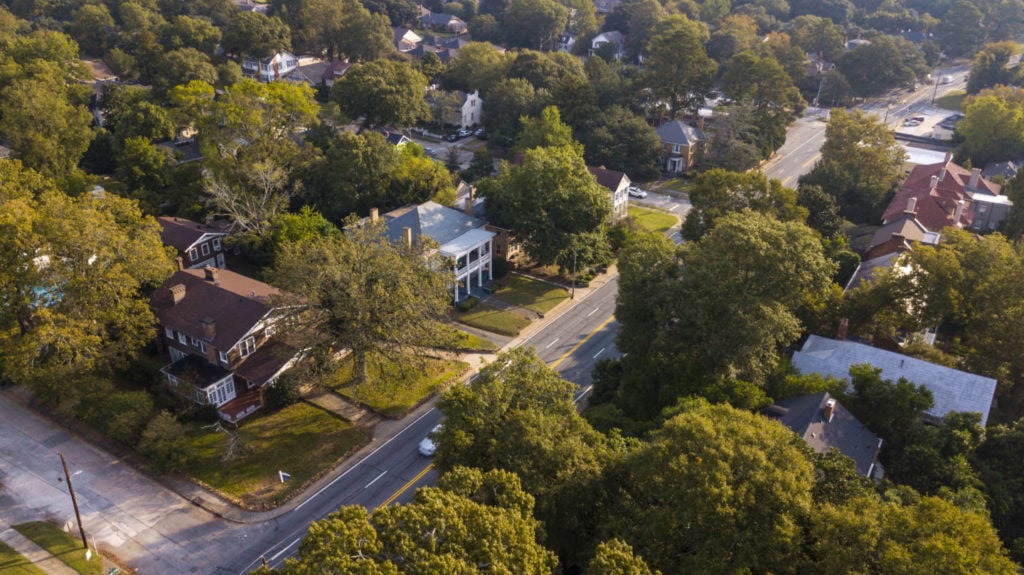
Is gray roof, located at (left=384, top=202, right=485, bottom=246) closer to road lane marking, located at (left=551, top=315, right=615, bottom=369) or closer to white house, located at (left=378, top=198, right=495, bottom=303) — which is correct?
white house, located at (left=378, top=198, right=495, bottom=303)

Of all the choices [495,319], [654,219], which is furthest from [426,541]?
[654,219]

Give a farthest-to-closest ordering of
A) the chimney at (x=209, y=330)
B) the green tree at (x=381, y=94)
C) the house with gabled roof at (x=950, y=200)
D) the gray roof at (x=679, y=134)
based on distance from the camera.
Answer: the gray roof at (x=679, y=134)
the green tree at (x=381, y=94)
the house with gabled roof at (x=950, y=200)
the chimney at (x=209, y=330)

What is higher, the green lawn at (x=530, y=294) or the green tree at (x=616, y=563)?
the green tree at (x=616, y=563)

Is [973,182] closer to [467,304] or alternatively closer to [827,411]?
[827,411]

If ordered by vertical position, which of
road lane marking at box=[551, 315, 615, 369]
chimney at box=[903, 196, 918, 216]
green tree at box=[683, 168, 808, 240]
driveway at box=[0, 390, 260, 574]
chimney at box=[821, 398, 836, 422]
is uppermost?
green tree at box=[683, 168, 808, 240]

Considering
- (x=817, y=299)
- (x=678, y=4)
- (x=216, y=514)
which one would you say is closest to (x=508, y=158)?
(x=817, y=299)

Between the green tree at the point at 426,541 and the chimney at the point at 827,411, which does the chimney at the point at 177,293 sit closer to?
the green tree at the point at 426,541

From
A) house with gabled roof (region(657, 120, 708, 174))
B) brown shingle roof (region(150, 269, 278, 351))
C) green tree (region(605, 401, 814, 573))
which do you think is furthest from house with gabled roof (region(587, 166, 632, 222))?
green tree (region(605, 401, 814, 573))

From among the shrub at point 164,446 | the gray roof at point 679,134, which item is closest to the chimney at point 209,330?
the shrub at point 164,446
